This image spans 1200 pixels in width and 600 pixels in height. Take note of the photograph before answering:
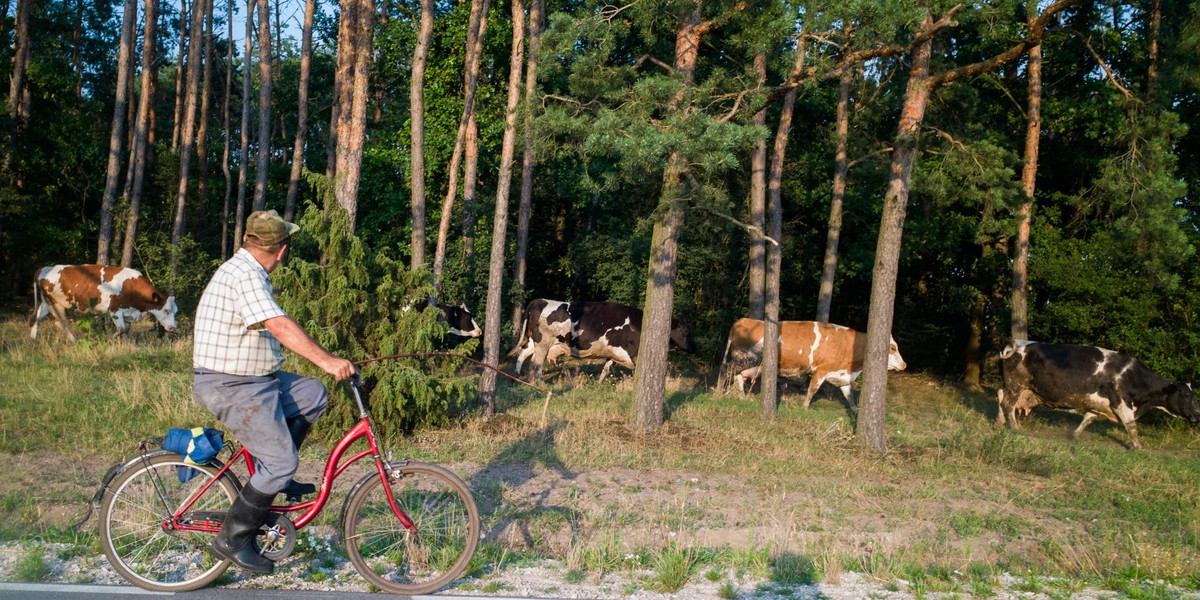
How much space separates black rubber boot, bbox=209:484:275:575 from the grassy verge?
1.33 meters

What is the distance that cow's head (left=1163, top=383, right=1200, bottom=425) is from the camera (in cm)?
1592

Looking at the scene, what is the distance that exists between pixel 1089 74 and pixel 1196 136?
2935 mm

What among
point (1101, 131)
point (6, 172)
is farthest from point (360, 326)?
point (6, 172)

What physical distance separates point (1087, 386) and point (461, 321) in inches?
513

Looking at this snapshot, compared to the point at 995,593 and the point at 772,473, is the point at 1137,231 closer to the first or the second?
the point at 772,473

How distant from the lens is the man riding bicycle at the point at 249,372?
498cm

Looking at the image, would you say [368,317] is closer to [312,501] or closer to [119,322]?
[312,501]

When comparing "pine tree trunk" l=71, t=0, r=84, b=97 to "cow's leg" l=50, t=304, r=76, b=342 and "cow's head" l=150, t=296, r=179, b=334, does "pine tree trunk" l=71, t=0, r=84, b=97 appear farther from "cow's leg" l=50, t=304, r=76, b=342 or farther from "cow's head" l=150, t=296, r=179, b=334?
"cow's head" l=150, t=296, r=179, b=334

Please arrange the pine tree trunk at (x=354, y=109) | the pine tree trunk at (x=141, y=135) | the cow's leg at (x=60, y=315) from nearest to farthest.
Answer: the pine tree trunk at (x=354, y=109) → the cow's leg at (x=60, y=315) → the pine tree trunk at (x=141, y=135)

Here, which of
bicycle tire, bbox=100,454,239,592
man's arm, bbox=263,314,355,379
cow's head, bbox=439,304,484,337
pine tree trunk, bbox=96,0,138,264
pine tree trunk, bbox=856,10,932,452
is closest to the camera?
man's arm, bbox=263,314,355,379

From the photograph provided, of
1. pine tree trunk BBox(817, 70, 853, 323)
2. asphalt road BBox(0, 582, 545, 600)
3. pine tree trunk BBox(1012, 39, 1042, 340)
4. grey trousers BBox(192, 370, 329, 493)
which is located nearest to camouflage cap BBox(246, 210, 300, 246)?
grey trousers BBox(192, 370, 329, 493)

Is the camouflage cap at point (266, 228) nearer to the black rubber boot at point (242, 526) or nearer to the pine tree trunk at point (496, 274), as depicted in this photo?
the black rubber boot at point (242, 526)

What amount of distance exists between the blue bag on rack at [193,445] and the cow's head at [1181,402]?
16.9 meters

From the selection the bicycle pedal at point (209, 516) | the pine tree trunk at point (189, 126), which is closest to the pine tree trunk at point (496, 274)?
the bicycle pedal at point (209, 516)
